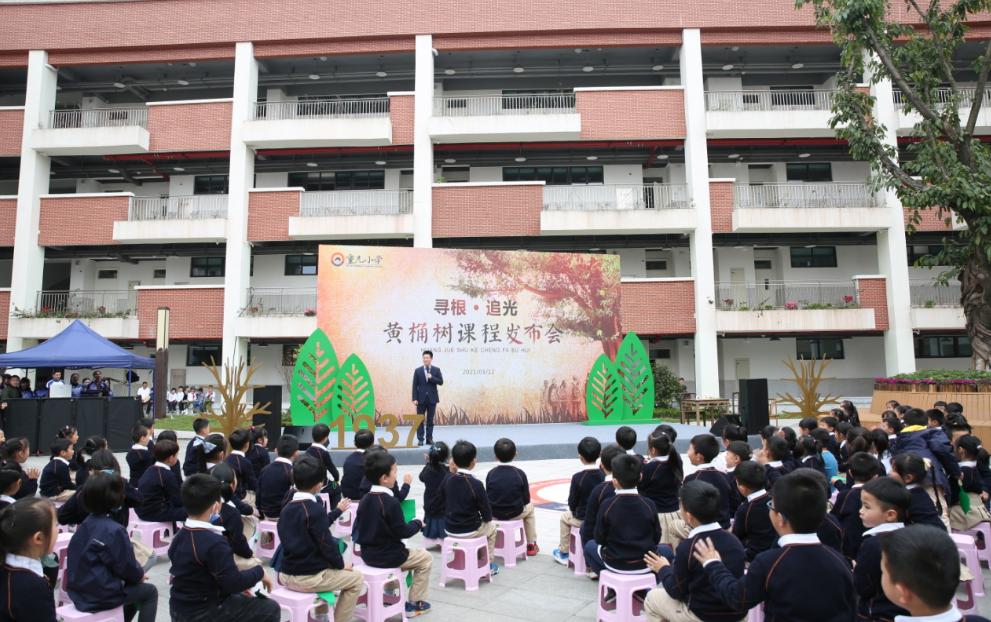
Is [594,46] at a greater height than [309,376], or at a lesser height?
greater

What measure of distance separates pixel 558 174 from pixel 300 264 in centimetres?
972

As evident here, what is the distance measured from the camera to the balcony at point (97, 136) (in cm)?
2108

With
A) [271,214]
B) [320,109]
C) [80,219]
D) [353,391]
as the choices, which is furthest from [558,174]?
[80,219]

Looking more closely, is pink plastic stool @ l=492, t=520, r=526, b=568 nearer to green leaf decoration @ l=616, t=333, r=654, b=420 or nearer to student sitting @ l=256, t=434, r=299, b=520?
student sitting @ l=256, t=434, r=299, b=520

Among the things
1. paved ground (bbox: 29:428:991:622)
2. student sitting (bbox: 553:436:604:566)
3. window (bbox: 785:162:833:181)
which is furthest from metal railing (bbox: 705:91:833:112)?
paved ground (bbox: 29:428:991:622)

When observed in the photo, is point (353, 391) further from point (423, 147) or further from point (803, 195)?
point (803, 195)

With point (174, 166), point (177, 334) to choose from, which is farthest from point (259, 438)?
point (174, 166)

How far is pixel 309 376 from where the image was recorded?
11.9 m

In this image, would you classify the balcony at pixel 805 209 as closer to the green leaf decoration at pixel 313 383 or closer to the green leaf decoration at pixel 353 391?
the green leaf decoration at pixel 353 391

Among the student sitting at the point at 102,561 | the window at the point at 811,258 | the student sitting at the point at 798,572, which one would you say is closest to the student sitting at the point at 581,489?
the student sitting at the point at 798,572

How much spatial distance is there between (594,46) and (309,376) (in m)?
14.9

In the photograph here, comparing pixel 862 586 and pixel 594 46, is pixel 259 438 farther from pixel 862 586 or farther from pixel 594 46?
pixel 594 46

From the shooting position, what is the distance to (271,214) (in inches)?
837

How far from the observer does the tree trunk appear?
517 inches
